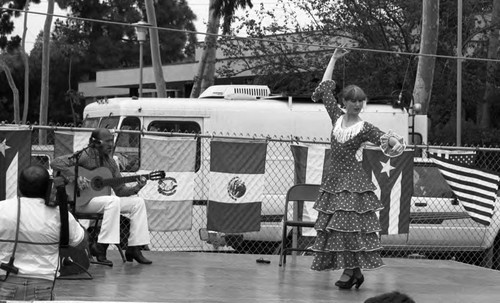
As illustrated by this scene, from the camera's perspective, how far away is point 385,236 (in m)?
12.7

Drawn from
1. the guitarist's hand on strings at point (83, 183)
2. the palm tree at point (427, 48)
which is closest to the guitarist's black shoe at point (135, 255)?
the guitarist's hand on strings at point (83, 183)

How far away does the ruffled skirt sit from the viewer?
29.1 ft

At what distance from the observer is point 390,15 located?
2839 centimetres

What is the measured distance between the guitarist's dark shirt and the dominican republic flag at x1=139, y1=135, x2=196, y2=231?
1126mm

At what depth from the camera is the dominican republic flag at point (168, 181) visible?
11.2 m

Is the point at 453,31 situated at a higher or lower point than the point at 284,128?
higher

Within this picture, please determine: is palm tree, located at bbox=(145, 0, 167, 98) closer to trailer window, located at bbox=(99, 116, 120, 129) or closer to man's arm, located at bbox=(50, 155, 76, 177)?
trailer window, located at bbox=(99, 116, 120, 129)

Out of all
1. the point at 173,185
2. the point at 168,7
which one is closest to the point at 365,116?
the point at 173,185

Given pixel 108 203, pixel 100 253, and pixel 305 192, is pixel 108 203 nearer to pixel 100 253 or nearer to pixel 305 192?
pixel 100 253

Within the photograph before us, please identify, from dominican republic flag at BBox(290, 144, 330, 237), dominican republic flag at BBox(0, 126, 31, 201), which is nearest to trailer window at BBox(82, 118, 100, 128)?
dominican republic flag at BBox(0, 126, 31, 201)

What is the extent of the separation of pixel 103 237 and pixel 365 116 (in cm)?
534

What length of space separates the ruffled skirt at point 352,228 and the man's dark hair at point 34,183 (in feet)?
11.1

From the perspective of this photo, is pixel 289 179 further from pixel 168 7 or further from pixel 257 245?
pixel 168 7

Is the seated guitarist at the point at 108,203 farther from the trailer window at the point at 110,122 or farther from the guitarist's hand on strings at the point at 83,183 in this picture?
the trailer window at the point at 110,122
